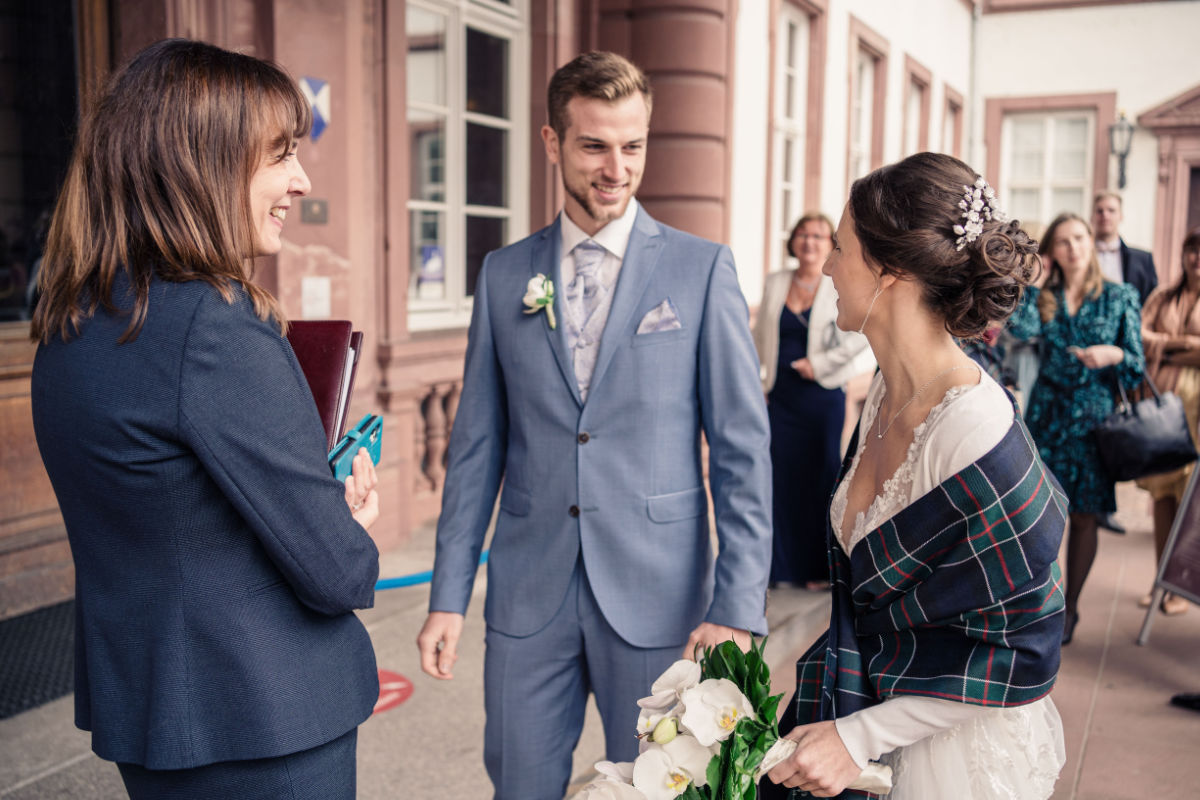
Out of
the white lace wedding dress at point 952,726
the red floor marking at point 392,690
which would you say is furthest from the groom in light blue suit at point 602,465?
the red floor marking at point 392,690

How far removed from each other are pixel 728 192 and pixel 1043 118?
499 inches

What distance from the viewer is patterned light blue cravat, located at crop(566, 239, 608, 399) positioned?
229 centimetres

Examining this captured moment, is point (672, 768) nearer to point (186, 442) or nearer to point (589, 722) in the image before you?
point (186, 442)

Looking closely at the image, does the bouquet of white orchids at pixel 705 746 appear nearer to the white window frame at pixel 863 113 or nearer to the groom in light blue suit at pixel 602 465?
the groom in light blue suit at pixel 602 465

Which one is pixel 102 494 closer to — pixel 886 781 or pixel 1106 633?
pixel 886 781

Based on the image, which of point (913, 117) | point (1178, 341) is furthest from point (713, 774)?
point (913, 117)

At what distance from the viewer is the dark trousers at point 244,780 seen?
146 centimetres

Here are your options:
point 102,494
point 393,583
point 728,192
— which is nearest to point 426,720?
point 393,583

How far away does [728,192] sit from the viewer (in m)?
7.93

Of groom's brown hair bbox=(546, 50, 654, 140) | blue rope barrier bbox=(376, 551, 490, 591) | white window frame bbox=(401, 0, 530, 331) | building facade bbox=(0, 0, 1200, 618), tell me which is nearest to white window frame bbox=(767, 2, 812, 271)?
building facade bbox=(0, 0, 1200, 618)

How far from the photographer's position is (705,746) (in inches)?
58.4

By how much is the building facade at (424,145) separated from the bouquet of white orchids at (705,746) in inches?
47.2

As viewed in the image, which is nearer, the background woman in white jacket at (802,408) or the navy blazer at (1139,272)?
the background woman in white jacket at (802,408)

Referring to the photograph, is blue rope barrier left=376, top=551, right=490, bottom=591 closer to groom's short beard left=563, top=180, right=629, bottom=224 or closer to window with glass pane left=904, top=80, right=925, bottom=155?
groom's short beard left=563, top=180, right=629, bottom=224
